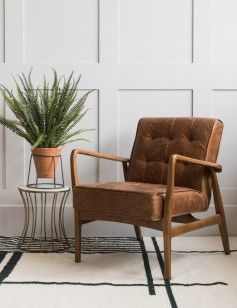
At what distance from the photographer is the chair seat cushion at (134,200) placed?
2250 mm

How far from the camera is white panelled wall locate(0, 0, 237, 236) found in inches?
126

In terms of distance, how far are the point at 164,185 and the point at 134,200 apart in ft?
1.25

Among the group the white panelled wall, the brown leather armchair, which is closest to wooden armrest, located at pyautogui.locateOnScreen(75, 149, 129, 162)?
the brown leather armchair

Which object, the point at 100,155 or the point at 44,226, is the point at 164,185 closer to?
the point at 100,155

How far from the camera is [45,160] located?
2826mm

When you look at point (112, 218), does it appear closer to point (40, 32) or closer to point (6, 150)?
point (6, 150)

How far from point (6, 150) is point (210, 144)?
140 cm

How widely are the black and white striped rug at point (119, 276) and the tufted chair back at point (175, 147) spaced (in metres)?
0.42

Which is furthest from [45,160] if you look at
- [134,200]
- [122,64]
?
[122,64]

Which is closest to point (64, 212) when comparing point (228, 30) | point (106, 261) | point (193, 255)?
point (106, 261)

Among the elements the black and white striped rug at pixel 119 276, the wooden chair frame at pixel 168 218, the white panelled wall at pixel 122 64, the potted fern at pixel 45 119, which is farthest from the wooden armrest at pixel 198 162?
the potted fern at pixel 45 119

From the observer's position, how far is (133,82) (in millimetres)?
3227

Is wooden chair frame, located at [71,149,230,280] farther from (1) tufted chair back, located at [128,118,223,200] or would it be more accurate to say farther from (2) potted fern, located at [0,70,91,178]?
(2) potted fern, located at [0,70,91,178]

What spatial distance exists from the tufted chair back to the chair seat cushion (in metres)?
0.15
